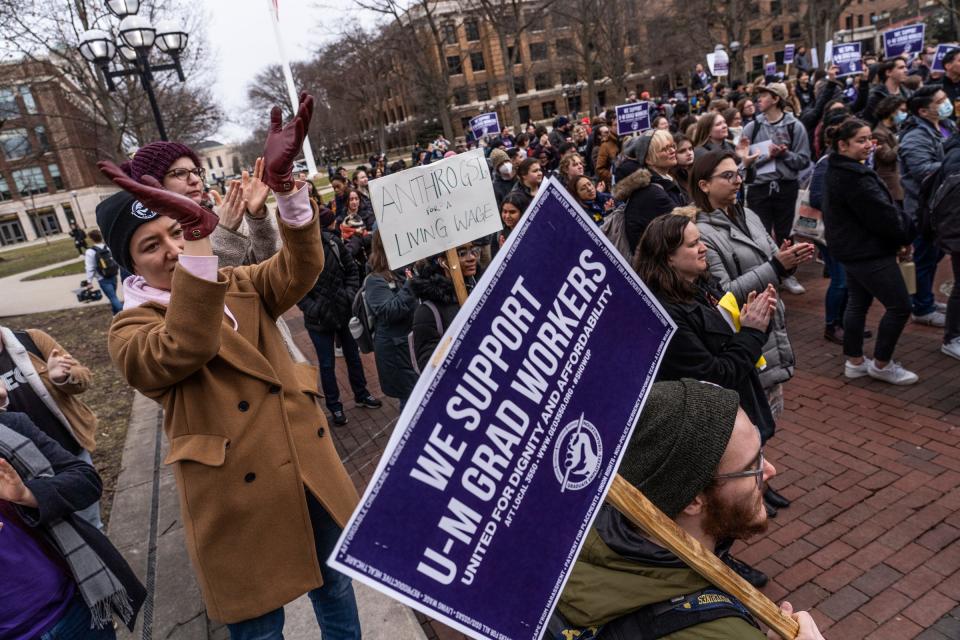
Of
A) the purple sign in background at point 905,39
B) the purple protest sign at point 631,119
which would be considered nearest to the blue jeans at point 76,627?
the purple protest sign at point 631,119

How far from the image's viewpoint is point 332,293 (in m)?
5.51

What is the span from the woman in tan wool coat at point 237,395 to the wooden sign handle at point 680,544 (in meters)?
1.20

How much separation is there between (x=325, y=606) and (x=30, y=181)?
6832 centimetres

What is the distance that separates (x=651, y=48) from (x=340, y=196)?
48979 millimetres

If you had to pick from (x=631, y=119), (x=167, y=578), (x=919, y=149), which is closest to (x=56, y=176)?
(x=631, y=119)

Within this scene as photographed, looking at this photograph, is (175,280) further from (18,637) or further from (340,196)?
(340,196)

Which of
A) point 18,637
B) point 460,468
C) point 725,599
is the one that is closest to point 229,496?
point 18,637

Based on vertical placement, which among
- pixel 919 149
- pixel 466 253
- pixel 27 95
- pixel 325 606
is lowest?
pixel 325 606

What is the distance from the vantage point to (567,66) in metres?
55.8

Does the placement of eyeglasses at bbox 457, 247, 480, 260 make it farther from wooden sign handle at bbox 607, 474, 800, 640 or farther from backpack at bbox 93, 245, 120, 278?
backpack at bbox 93, 245, 120, 278

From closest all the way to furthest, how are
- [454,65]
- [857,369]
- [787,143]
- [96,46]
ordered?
[857,369], [787,143], [96,46], [454,65]

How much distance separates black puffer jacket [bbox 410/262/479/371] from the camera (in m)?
3.74

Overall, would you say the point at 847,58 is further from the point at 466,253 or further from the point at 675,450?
the point at 675,450

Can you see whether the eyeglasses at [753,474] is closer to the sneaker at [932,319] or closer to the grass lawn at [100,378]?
the grass lawn at [100,378]
